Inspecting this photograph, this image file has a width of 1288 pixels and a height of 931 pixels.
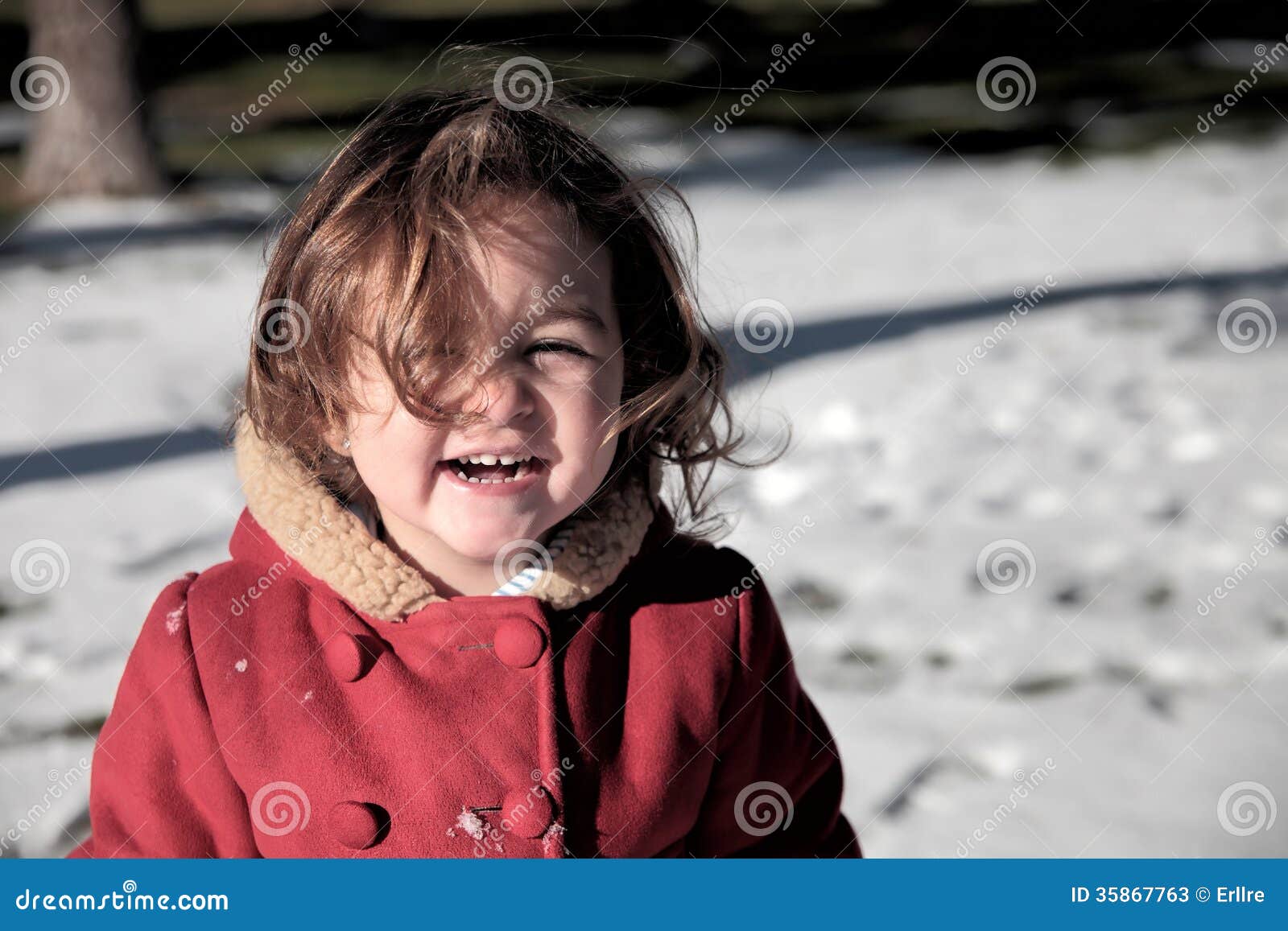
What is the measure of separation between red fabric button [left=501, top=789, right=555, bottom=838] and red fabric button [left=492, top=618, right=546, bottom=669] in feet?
0.46

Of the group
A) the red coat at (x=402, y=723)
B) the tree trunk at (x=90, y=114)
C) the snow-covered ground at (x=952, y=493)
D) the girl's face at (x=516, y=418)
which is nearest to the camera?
the girl's face at (x=516, y=418)

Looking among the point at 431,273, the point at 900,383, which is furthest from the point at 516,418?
the point at 900,383

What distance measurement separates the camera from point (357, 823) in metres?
1.33

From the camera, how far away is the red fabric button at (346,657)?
135 centimetres

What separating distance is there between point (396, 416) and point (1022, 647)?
76.6 inches

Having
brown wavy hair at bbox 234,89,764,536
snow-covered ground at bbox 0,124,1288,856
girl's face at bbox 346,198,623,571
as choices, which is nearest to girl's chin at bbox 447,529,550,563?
girl's face at bbox 346,198,623,571

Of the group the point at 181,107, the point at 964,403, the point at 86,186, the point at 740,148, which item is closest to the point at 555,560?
the point at 964,403

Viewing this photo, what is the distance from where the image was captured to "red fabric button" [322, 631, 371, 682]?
1354 mm

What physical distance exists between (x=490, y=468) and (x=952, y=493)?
7.65 ft

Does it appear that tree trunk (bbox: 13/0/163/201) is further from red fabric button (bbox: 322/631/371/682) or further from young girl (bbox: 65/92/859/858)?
red fabric button (bbox: 322/631/371/682)

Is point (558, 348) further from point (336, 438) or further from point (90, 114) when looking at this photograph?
point (90, 114)

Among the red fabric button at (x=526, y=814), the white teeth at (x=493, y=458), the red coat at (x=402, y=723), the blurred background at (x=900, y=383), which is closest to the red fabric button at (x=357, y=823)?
the red coat at (x=402, y=723)

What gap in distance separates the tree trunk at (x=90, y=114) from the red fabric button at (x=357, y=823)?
A: 4907 millimetres

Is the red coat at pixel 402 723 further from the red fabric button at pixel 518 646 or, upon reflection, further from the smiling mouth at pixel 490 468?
the smiling mouth at pixel 490 468
